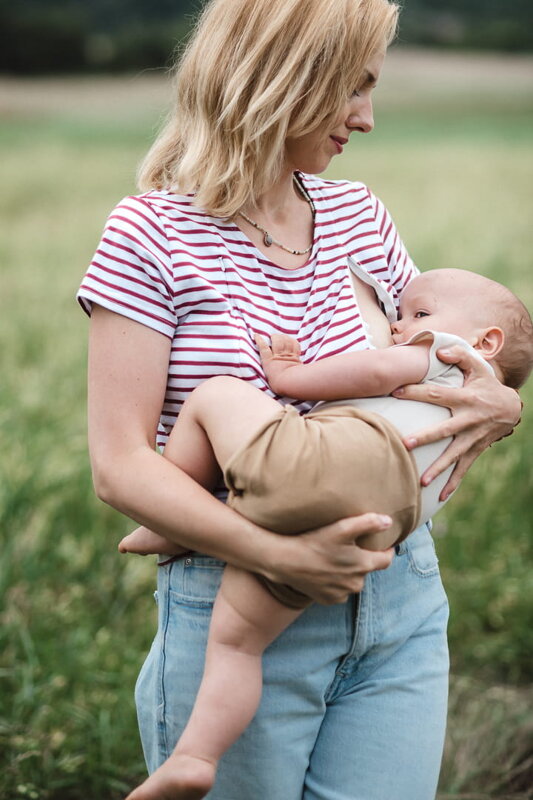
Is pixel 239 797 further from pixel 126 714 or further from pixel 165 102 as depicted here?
pixel 165 102

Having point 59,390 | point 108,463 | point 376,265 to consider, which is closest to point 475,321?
point 376,265

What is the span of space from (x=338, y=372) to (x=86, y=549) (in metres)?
2.02

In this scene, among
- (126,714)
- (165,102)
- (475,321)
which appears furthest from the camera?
(126,714)

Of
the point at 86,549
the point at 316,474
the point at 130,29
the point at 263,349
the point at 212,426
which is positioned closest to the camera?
the point at 316,474

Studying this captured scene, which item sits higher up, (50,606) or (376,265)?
(376,265)

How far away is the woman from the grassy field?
37cm

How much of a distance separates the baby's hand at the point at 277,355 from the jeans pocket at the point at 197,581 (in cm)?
31

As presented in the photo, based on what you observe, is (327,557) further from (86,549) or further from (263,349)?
(86,549)

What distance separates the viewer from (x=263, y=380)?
1.57 m

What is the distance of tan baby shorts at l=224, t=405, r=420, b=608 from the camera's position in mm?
1365

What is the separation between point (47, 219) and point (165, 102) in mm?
5625

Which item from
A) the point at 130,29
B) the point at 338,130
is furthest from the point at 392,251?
the point at 130,29

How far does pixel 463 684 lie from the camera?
3057mm

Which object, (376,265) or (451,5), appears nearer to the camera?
(376,265)
